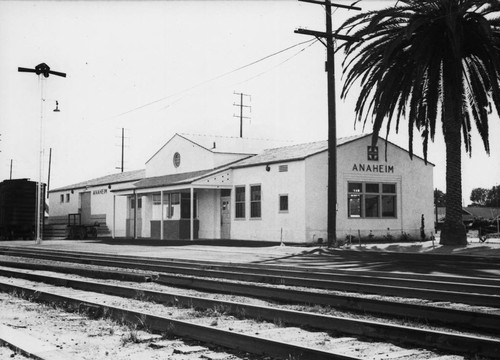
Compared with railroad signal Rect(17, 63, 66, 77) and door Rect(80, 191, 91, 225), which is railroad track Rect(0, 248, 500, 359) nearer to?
→ railroad signal Rect(17, 63, 66, 77)

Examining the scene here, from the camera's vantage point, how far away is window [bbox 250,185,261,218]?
3081 centimetres

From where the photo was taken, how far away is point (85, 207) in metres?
50.5

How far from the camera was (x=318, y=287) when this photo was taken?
38.3ft

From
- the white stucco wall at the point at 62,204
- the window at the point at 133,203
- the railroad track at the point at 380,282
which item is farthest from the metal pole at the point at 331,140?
the white stucco wall at the point at 62,204

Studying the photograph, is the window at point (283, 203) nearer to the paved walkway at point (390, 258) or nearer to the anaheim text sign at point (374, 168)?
the anaheim text sign at point (374, 168)

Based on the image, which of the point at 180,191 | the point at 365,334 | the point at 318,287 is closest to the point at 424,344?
the point at 365,334

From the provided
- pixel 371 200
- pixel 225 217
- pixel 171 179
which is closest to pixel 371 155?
pixel 371 200

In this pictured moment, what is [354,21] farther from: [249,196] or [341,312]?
[341,312]

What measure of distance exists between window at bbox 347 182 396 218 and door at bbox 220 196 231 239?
7.09 metres

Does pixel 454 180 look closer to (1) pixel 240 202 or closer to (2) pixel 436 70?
(2) pixel 436 70

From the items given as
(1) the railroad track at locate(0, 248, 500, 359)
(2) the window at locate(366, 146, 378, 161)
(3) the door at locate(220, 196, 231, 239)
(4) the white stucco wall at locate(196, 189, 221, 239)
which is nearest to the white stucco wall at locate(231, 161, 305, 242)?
(3) the door at locate(220, 196, 231, 239)

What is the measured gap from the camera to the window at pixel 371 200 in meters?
29.4

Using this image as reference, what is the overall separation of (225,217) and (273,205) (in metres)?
4.54

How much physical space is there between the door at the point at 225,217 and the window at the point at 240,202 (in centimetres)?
72
